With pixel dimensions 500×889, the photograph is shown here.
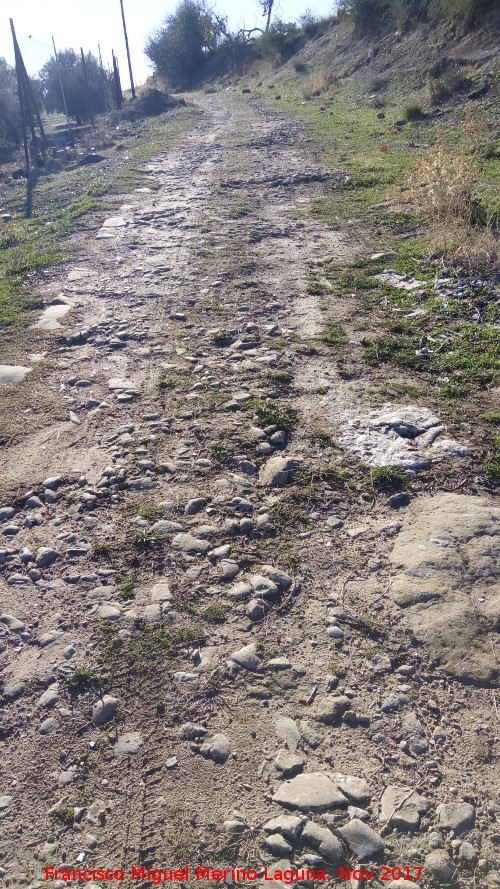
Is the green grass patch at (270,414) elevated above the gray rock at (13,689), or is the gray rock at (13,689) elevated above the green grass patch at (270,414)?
the green grass patch at (270,414)

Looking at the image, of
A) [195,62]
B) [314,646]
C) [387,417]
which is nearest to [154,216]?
[387,417]

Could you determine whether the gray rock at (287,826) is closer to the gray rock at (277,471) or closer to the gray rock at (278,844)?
the gray rock at (278,844)

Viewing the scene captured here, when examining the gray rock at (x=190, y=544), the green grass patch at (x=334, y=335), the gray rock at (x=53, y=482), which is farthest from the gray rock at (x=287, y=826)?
the green grass patch at (x=334, y=335)

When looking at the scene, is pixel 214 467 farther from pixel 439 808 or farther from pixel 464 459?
pixel 439 808

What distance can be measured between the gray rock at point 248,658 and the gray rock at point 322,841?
2.08 feet

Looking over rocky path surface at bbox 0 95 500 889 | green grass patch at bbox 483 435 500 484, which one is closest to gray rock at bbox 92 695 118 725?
rocky path surface at bbox 0 95 500 889

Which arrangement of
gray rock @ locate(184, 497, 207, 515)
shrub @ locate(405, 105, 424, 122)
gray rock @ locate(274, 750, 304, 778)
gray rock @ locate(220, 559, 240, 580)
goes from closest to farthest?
gray rock @ locate(274, 750, 304, 778) < gray rock @ locate(220, 559, 240, 580) < gray rock @ locate(184, 497, 207, 515) < shrub @ locate(405, 105, 424, 122)

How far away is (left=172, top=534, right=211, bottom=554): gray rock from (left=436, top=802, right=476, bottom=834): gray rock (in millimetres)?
1515

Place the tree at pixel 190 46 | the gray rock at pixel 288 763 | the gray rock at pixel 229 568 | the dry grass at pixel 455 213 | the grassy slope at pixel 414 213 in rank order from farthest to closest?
the tree at pixel 190 46, the dry grass at pixel 455 213, the grassy slope at pixel 414 213, the gray rock at pixel 229 568, the gray rock at pixel 288 763

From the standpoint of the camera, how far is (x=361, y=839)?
188 cm

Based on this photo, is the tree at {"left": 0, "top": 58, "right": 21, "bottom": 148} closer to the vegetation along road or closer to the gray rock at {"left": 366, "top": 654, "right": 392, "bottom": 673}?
the vegetation along road

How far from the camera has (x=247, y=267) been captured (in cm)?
671

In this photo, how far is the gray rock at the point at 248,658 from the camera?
246 centimetres

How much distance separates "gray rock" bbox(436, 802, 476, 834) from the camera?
1900 millimetres
